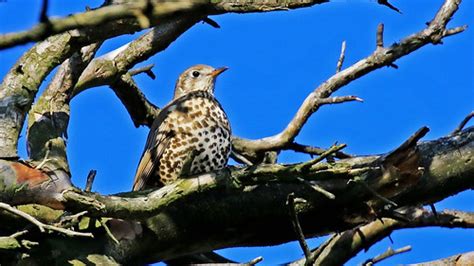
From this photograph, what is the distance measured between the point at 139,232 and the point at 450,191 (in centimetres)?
200

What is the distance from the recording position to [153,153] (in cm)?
768

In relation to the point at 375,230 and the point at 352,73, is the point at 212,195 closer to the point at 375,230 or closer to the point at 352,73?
the point at 375,230

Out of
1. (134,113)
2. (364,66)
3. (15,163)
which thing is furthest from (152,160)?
(15,163)

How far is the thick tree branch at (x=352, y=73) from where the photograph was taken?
6609 mm

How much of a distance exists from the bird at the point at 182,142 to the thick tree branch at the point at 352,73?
0.39 m

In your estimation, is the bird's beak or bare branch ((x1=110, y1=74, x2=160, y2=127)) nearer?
bare branch ((x1=110, y1=74, x2=160, y2=127))

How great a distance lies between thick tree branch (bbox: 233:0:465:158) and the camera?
6609 millimetres

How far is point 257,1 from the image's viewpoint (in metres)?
5.30

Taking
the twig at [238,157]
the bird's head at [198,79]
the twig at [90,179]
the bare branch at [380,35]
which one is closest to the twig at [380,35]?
the bare branch at [380,35]

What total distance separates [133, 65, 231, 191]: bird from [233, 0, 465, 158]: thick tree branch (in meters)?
0.39

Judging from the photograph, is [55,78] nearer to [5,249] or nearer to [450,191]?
[5,249]

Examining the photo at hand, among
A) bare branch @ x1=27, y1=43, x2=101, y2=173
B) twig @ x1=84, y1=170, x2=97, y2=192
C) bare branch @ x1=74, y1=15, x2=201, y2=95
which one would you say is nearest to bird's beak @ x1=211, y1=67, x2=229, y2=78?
bare branch @ x1=74, y1=15, x2=201, y2=95

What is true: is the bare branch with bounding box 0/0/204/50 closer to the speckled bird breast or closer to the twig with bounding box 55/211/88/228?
the twig with bounding box 55/211/88/228

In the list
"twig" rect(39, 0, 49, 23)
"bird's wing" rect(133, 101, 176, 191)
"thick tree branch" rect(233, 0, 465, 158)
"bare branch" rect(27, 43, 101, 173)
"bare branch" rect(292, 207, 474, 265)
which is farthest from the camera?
"bird's wing" rect(133, 101, 176, 191)
